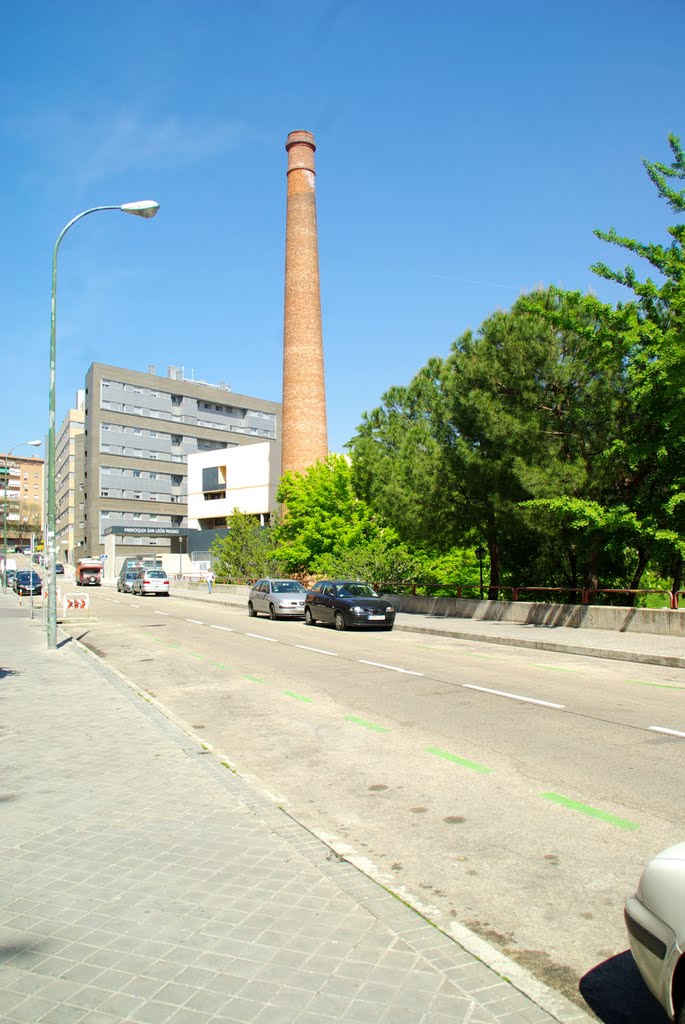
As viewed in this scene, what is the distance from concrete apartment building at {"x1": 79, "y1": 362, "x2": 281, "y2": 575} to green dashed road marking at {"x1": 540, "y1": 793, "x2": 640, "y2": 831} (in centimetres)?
7899

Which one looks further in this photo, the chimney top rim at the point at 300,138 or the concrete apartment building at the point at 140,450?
the concrete apartment building at the point at 140,450

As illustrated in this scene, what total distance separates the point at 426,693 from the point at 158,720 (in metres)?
4.03

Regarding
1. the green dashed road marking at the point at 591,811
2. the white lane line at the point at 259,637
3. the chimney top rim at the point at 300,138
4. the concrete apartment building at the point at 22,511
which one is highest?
the chimney top rim at the point at 300,138

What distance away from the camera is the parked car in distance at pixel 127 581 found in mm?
53959

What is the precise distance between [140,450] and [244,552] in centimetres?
4985

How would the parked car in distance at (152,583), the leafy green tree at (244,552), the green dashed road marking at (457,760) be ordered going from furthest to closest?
1. the leafy green tree at (244,552)
2. the parked car in distance at (152,583)
3. the green dashed road marking at (457,760)

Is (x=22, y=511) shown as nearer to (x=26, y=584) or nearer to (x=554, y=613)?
(x=26, y=584)

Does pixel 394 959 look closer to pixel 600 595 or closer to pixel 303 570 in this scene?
pixel 600 595

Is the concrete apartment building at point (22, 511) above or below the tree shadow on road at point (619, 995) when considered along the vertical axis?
above

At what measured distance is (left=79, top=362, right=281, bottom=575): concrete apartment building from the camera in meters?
92.4

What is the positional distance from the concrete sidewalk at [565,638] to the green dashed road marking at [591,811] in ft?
32.0

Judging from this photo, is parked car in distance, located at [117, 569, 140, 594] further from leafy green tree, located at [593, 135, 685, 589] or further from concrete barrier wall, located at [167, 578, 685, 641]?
leafy green tree, located at [593, 135, 685, 589]

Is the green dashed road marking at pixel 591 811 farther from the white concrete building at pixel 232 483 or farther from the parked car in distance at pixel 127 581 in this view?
the white concrete building at pixel 232 483

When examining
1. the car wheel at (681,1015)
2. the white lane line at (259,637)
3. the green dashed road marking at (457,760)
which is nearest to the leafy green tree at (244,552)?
the white lane line at (259,637)
